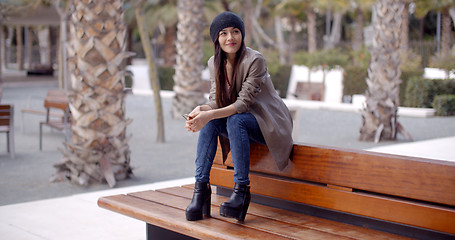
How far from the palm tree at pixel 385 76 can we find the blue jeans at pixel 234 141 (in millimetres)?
7229

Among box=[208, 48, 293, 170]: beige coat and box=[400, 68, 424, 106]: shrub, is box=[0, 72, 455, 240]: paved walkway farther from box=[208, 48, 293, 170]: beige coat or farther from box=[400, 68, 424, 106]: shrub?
box=[400, 68, 424, 106]: shrub

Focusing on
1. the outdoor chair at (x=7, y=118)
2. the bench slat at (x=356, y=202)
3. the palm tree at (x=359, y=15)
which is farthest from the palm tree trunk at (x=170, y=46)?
the bench slat at (x=356, y=202)

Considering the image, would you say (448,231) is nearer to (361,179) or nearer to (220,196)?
(361,179)

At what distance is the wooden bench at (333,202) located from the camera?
276 centimetres

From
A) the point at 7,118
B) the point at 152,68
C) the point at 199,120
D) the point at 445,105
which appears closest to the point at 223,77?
the point at 199,120

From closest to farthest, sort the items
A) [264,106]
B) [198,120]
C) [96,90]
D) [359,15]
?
[198,120]
[264,106]
[96,90]
[359,15]

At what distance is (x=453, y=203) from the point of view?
2.68 metres

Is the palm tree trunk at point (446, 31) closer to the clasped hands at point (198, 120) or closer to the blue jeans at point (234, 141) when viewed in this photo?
the blue jeans at point (234, 141)

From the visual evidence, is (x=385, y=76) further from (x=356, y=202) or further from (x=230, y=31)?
(x=356, y=202)

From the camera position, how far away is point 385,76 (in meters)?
10.3

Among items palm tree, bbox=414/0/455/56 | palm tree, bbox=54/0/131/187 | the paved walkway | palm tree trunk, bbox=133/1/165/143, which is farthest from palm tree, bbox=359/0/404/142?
palm tree, bbox=414/0/455/56

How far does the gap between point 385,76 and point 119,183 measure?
5541 mm

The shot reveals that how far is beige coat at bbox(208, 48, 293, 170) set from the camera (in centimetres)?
330

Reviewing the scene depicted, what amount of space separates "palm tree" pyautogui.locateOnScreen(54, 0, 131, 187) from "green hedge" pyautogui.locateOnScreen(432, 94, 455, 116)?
34.1 ft
